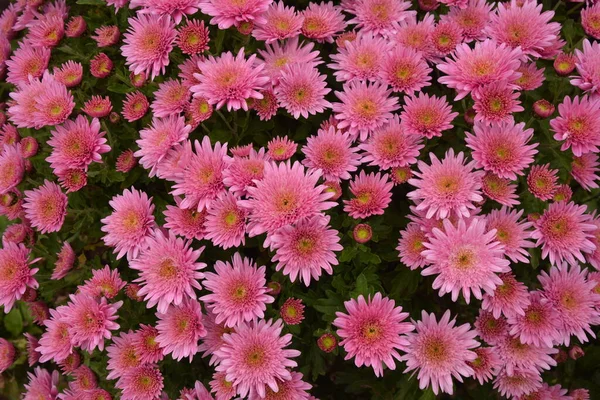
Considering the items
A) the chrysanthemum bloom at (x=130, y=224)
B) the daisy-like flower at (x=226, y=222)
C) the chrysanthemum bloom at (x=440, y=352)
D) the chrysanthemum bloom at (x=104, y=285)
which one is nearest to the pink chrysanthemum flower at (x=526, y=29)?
the chrysanthemum bloom at (x=440, y=352)

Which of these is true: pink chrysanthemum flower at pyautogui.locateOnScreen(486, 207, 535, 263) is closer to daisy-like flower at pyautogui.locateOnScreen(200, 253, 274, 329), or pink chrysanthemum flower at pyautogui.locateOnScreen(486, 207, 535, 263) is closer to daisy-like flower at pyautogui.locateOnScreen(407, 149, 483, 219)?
daisy-like flower at pyautogui.locateOnScreen(407, 149, 483, 219)

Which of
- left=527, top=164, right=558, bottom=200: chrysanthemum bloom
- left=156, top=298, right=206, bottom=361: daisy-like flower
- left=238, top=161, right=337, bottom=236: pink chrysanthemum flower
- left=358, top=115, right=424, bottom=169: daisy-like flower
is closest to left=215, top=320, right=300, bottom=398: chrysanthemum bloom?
left=156, top=298, right=206, bottom=361: daisy-like flower

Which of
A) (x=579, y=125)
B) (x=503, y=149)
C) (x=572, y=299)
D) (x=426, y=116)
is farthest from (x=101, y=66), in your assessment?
(x=572, y=299)

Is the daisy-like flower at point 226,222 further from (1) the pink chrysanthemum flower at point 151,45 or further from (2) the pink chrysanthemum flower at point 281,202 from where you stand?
(1) the pink chrysanthemum flower at point 151,45

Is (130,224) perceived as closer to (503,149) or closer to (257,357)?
(257,357)

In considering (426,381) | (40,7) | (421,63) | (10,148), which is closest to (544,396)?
(426,381)

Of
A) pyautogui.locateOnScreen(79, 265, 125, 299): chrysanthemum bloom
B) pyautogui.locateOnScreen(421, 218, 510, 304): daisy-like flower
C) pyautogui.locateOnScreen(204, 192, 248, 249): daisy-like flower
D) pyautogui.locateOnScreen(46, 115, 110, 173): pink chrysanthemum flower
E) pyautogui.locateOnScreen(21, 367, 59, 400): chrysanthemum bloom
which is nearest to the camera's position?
pyautogui.locateOnScreen(421, 218, 510, 304): daisy-like flower

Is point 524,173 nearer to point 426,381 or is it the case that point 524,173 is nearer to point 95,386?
point 426,381
